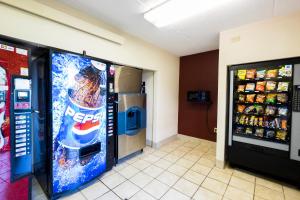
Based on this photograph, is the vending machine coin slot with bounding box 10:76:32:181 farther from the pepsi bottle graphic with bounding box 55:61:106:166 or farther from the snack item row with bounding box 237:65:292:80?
the snack item row with bounding box 237:65:292:80

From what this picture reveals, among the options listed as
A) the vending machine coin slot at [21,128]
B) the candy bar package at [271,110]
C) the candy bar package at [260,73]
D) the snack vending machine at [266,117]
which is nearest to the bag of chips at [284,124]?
the snack vending machine at [266,117]

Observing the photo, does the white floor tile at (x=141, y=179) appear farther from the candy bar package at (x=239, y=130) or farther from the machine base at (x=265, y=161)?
the candy bar package at (x=239, y=130)

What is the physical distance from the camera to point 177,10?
1861 millimetres

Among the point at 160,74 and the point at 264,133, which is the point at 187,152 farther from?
the point at 160,74

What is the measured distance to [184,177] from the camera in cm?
225

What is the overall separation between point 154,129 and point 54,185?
2198 mm

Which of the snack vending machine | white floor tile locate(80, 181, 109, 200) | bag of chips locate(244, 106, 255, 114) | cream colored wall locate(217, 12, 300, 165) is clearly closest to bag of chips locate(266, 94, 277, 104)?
the snack vending machine

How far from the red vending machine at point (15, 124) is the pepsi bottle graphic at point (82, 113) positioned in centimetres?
33

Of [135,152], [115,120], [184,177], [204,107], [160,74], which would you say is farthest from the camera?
[204,107]

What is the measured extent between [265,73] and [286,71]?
24 centimetres

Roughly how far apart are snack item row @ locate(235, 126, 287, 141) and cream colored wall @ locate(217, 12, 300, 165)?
289 millimetres

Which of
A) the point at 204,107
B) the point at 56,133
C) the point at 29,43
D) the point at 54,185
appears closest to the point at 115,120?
the point at 56,133

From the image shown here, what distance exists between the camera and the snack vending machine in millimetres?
1955

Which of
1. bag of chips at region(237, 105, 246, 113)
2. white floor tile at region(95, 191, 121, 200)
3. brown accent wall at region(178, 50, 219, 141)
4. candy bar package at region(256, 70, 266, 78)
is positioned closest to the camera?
white floor tile at region(95, 191, 121, 200)
